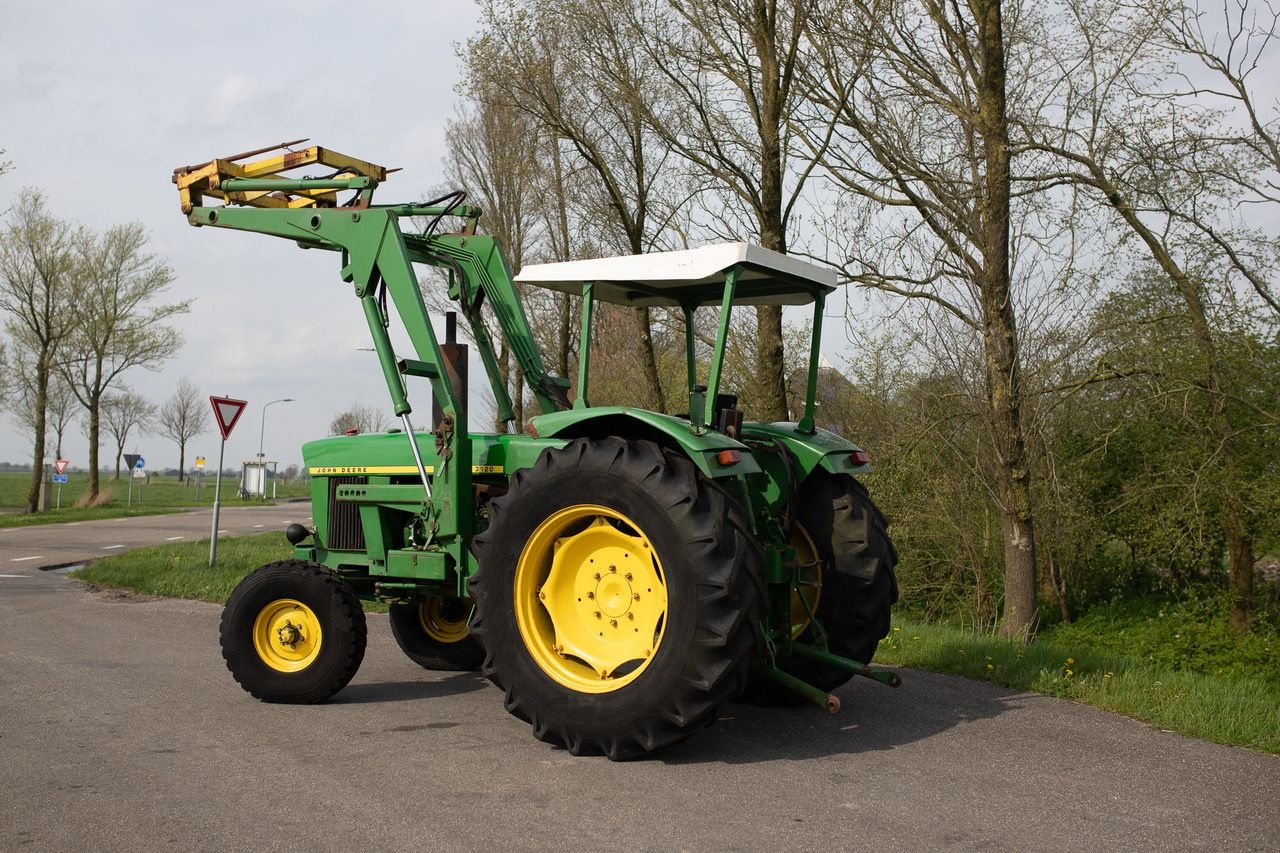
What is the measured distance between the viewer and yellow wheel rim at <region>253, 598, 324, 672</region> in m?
6.69

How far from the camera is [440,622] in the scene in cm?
796

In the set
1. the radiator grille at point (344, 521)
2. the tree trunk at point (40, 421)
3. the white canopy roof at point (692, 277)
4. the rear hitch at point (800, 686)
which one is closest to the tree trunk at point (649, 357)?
the radiator grille at point (344, 521)

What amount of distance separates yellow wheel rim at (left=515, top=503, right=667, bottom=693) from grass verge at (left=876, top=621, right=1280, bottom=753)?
2.89m

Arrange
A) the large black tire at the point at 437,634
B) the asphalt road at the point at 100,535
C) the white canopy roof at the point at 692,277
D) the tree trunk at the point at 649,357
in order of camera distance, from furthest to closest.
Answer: the asphalt road at the point at 100,535 → the tree trunk at the point at 649,357 → the large black tire at the point at 437,634 → the white canopy roof at the point at 692,277

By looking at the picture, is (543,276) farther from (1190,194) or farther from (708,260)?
(1190,194)

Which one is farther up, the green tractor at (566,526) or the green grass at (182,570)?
the green tractor at (566,526)

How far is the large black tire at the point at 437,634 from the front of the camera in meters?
7.86

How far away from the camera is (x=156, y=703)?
21.2ft

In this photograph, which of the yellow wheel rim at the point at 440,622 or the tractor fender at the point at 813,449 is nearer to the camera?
the tractor fender at the point at 813,449

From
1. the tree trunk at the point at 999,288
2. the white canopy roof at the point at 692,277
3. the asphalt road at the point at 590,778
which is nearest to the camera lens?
the asphalt road at the point at 590,778

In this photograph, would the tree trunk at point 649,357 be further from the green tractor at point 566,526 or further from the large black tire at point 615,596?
the large black tire at point 615,596

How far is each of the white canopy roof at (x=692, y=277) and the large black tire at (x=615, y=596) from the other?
39.8 inches

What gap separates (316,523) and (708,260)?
3436 millimetres

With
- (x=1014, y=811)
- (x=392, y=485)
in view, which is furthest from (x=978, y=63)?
(x=1014, y=811)
